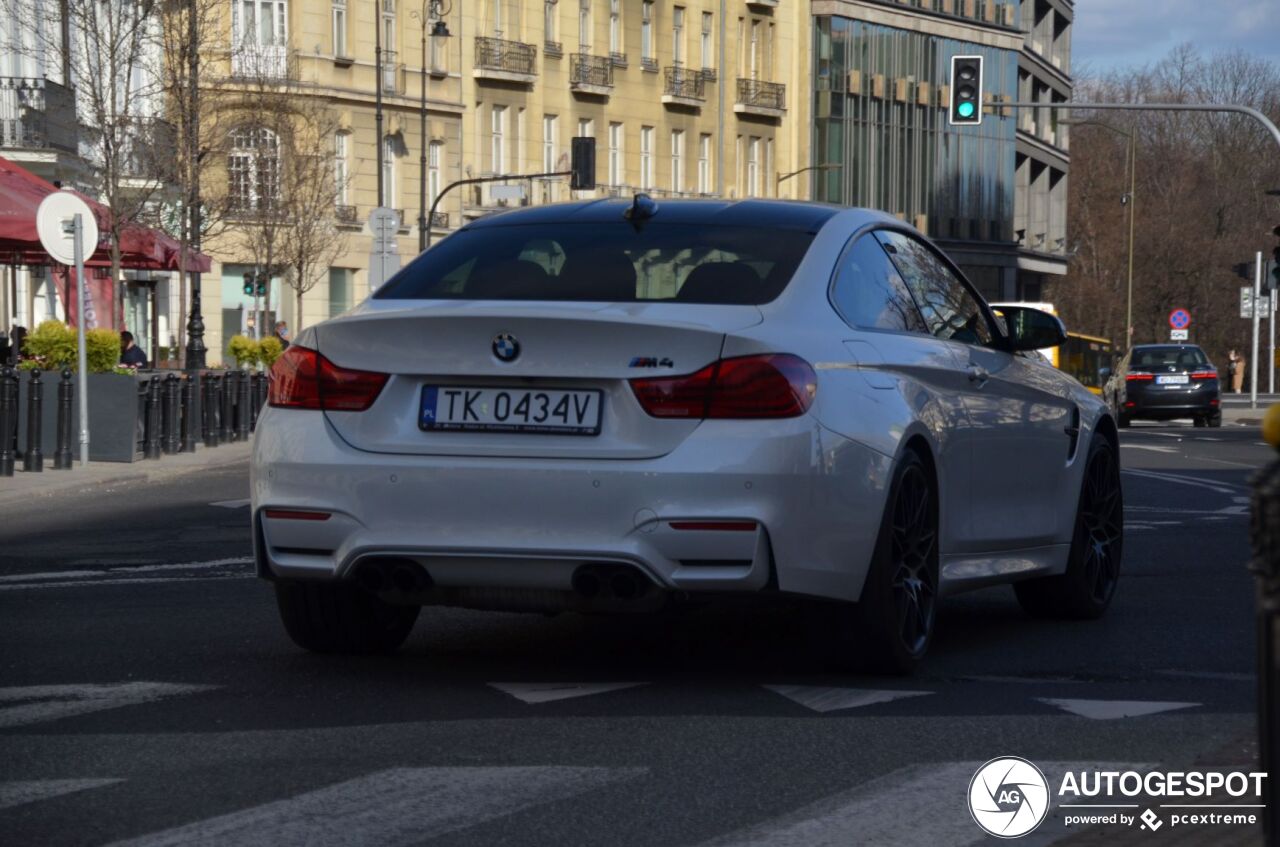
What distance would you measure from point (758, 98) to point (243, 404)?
2230 inches

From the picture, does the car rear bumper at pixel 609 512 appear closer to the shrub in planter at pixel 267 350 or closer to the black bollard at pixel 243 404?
the black bollard at pixel 243 404

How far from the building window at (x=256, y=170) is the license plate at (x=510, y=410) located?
4870 cm

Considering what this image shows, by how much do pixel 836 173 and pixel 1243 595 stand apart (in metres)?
77.8

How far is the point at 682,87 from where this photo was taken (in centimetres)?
8100

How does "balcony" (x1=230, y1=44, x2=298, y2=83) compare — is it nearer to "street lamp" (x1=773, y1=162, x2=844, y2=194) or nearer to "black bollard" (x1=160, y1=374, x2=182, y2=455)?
"street lamp" (x1=773, y1=162, x2=844, y2=194)

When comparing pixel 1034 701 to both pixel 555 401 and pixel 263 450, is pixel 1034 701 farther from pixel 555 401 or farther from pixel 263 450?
pixel 263 450

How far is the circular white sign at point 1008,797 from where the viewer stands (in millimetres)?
5141

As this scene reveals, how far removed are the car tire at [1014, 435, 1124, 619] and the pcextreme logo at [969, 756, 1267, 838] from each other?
353cm

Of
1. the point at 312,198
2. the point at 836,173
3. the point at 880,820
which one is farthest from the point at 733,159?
the point at 880,820

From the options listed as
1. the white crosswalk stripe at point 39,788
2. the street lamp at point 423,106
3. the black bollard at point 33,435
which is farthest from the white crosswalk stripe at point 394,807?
the street lamp at point 423,106

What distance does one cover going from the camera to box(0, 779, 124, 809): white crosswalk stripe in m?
5.41

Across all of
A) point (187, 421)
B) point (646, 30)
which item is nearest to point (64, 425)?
point (187, 421)

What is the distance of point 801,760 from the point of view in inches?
231

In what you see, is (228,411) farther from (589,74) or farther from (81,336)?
(589,74)
